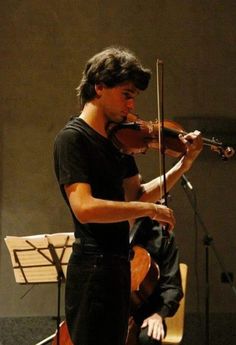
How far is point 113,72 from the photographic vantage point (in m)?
1.91

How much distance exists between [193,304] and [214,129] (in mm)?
1268

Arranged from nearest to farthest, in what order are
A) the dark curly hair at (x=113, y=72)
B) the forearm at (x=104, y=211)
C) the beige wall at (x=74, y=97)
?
the forearm at (x=104, y=211) → the dark curly hair at (x=113, y=72) → the beige wall at (x=74, y=97)

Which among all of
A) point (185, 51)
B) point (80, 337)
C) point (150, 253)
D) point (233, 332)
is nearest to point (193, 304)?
point (233, 332)

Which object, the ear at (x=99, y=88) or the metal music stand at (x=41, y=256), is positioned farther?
the metal music stand at (x=41, y=256)

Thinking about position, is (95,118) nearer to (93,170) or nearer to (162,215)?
(93,170)

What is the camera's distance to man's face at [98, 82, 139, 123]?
1923mm

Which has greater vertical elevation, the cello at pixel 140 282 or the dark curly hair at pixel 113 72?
the dark curly hair at pixel 113 72

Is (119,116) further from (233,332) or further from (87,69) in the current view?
(233,332)

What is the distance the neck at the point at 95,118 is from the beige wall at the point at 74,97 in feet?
7.07

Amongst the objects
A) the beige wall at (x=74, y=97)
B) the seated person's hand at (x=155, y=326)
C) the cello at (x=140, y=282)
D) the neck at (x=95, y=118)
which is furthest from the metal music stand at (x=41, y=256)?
the neck at (x=95, y=118)

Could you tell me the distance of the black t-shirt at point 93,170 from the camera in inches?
71.3

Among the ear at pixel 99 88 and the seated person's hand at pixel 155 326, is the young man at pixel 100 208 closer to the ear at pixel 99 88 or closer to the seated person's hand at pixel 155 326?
the ear at pixel 99 88

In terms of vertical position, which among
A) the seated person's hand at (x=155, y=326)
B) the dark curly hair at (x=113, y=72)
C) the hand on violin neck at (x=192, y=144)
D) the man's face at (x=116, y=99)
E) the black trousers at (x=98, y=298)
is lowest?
the seated person's hand at (x=155, y=326)

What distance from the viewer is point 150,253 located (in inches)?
120
